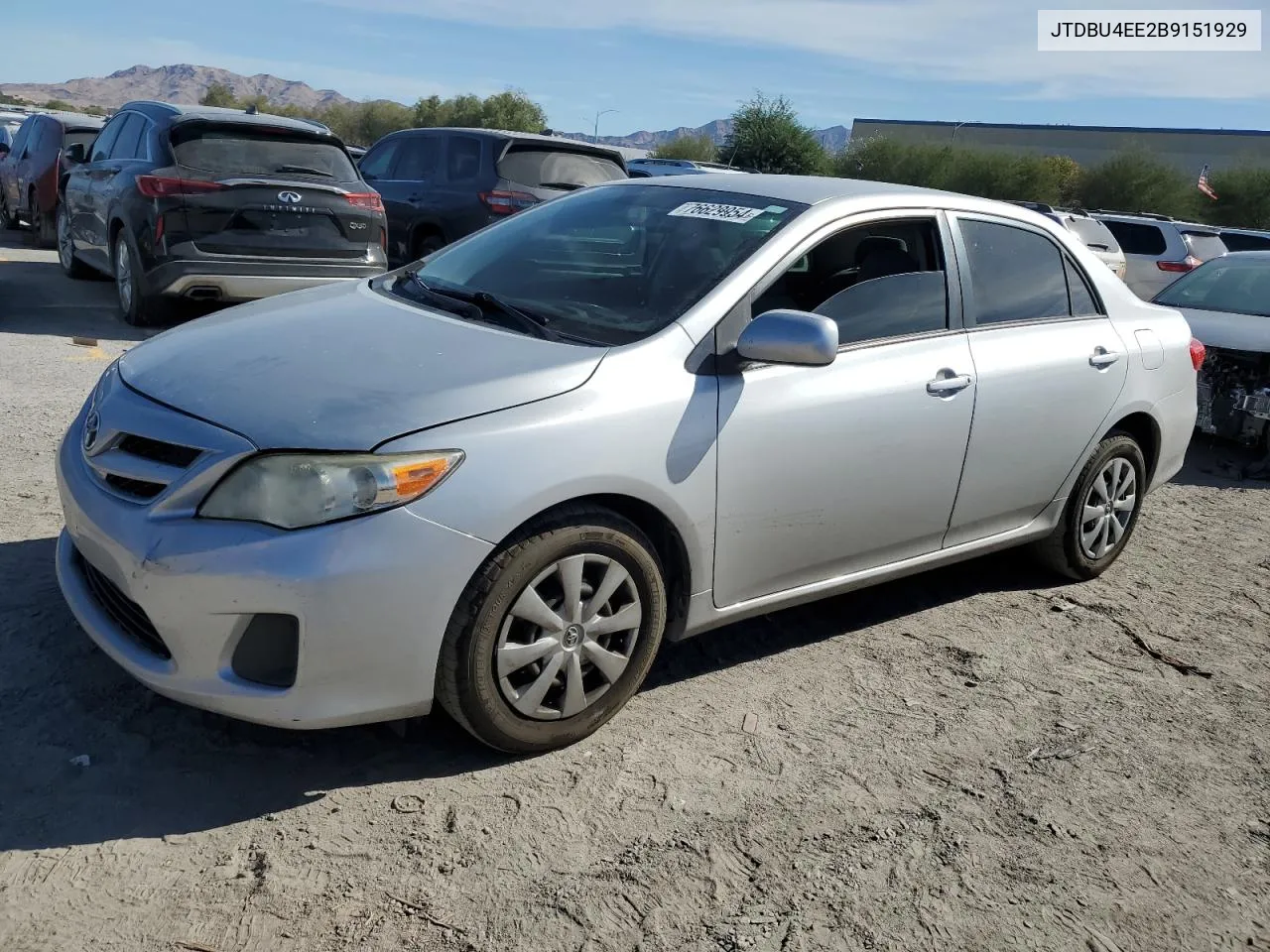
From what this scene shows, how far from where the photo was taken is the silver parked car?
2.83 m

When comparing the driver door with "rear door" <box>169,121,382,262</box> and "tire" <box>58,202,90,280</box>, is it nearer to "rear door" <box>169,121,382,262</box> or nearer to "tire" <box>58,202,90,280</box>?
"rear door" <box>169,121,382,262</box>

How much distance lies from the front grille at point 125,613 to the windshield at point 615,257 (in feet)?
4.72

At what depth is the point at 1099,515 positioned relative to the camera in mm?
5016

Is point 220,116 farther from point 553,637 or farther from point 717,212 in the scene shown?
point 553,637

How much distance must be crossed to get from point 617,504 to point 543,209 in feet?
5.69

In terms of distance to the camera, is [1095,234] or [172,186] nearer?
[172,186]

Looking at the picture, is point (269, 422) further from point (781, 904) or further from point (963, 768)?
point (963, 768)

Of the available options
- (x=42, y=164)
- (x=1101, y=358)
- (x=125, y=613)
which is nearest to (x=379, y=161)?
A: (x=42, y=164)

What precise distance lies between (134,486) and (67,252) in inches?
372

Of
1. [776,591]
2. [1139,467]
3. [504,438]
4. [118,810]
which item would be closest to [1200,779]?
[776,591]

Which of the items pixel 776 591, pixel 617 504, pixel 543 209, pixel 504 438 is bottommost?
pixel 776 591

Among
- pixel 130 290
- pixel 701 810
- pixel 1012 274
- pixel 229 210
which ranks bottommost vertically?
pixel 701 810

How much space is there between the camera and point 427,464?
2.87 meters

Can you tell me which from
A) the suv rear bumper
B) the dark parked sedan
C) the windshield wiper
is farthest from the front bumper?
the dark parked sedan
